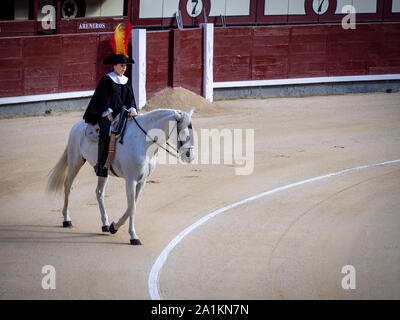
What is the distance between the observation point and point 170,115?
8.03 metres

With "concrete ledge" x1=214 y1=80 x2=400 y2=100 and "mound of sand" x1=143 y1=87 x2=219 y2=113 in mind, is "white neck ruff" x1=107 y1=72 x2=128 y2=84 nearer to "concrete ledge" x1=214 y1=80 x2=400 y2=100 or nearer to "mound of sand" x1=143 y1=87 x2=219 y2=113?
"mound of sand" x1=143 y1=87 x2=219 y2=113

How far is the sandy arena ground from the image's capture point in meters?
7.14

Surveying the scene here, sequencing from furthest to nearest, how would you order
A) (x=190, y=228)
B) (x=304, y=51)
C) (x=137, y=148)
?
(x=304, y=51), (x=190, y=228), (x=137, y=148)

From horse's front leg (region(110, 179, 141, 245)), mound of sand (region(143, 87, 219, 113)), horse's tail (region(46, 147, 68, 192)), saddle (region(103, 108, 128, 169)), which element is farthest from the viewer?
mound of sand (region(143, 87, 219, 113))

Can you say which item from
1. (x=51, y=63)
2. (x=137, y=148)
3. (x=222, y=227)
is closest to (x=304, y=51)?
(x=51, y=63)

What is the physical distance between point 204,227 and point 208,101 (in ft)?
29.6

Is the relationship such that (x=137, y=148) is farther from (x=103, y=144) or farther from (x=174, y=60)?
(x=174, y=60)

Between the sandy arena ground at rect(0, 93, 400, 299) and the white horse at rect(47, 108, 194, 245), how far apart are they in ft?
1.21

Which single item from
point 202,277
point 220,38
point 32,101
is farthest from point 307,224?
point 220,38

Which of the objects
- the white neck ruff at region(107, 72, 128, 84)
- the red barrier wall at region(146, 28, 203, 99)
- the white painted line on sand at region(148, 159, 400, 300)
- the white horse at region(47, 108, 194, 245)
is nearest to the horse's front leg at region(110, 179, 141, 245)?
the white horse at region(47, 108, 194, 245)

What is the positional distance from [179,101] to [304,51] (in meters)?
4.55

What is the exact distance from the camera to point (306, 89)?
20078 millimetres

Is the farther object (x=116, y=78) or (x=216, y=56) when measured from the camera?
(x=216, y=56)

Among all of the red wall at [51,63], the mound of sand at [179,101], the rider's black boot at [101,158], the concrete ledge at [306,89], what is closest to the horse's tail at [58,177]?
the rider's black boot at [101,158]
